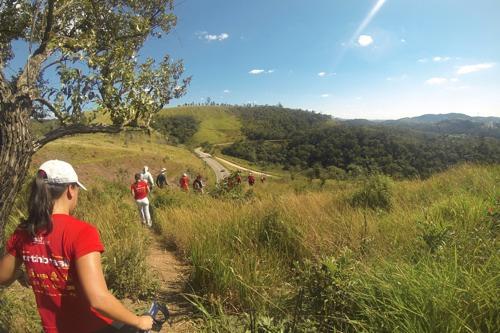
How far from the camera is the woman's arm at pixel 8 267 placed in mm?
2371

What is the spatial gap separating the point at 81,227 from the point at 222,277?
2452 millimetres

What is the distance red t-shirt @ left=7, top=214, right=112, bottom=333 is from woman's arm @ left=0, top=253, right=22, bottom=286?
41 millimetres

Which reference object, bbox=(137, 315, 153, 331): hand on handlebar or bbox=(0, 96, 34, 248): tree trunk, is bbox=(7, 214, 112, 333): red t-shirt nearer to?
bbox=(137, 315, 153, 331): hand on handlebar

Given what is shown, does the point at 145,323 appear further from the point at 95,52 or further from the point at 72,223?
the point at 95,52

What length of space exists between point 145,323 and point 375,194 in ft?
22.9

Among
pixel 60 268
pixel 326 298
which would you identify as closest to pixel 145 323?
pixel 60 268

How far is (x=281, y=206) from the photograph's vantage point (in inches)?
256

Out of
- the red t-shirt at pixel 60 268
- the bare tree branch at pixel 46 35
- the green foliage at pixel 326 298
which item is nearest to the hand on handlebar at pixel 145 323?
the red t-shirt at pixel 60 268

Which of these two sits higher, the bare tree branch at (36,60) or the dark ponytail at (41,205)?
the bare tree branch at (36,60)

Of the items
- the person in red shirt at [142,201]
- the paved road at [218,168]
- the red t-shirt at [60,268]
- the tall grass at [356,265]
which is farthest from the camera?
the paved road at [218,168]

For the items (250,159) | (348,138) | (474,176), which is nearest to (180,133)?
(250,159)

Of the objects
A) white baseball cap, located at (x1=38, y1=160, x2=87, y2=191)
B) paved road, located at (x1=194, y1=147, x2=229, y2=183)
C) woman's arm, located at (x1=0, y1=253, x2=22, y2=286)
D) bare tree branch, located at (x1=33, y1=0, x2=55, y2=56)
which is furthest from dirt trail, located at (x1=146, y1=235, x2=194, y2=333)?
paved road, located at (x1=194, y1=147, x2=229, y2=183)

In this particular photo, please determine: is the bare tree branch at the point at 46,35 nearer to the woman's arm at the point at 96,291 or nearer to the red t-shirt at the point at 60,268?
the red t-shirt at the point at 60,268

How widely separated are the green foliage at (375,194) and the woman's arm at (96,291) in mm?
6526
